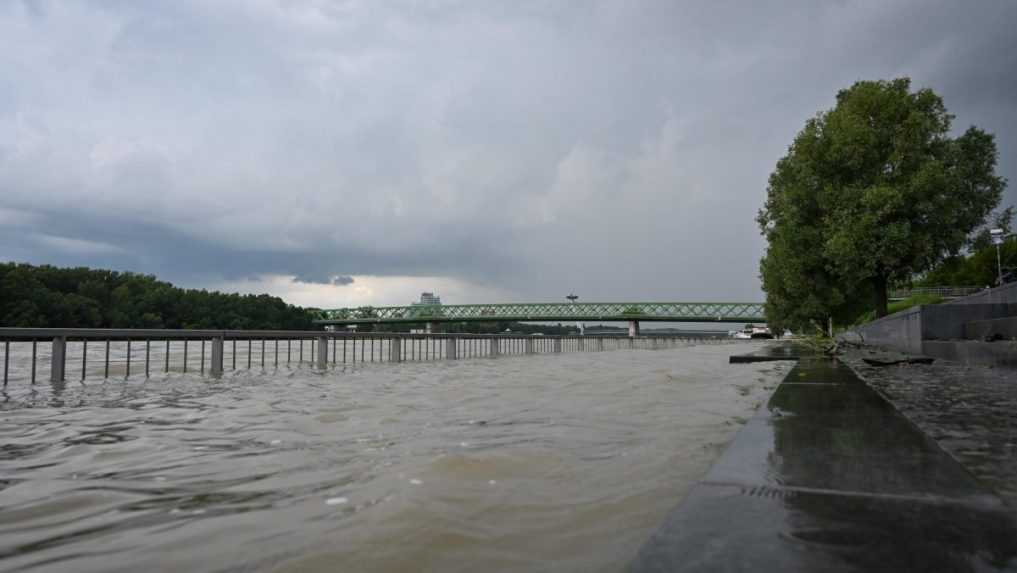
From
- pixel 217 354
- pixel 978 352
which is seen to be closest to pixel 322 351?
pixel 217 354

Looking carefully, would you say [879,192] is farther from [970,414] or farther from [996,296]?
[970,414]

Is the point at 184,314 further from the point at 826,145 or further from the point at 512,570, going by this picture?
the point at 512,570

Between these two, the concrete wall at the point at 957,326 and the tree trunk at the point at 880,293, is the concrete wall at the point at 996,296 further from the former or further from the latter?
the tree trunk at the point at 880,293

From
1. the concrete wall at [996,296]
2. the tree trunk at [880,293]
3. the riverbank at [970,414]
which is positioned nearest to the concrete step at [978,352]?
the riverbank at [970,414]

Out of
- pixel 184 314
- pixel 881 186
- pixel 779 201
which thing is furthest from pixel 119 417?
pixel 184 314

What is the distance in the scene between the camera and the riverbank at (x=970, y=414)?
8.03 ft

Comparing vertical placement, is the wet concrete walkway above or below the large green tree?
below

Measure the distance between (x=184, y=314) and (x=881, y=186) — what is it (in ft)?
388

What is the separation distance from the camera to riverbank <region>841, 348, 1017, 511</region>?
245cm

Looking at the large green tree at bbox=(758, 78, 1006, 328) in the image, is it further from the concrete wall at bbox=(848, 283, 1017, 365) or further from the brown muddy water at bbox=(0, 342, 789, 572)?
the brown muddy water at bbox=(0, 342, 789, 572)

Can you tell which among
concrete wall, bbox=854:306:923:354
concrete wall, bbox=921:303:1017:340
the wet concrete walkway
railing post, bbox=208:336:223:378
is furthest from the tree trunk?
the wet concrete walkway

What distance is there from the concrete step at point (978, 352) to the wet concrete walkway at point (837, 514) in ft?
21.4

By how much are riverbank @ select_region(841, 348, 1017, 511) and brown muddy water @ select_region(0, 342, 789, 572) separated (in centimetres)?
121

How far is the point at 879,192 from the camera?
75.3 feet
